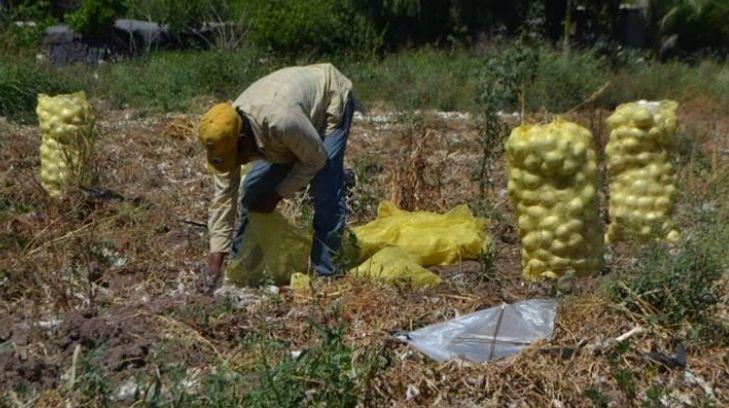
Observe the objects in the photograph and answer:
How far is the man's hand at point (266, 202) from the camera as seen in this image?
548 centimetres

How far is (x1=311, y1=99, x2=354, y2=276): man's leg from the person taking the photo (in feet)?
18.2

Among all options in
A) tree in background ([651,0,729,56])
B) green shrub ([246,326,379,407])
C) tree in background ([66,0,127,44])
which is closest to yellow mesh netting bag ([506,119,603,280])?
green shrub ([246,326,379,407])

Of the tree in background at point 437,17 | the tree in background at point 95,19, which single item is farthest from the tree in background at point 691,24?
the tree in background at point 95,19

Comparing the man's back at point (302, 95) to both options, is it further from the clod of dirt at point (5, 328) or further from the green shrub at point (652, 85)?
the green shrub at point (652, 85)

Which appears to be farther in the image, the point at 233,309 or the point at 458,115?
the point at 458,115

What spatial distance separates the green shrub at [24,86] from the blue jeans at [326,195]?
5.83 m

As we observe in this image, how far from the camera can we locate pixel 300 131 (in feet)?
16.8

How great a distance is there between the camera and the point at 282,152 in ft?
17.4

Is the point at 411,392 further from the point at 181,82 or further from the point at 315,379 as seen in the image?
the point at 181,82

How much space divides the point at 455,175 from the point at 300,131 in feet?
10.6

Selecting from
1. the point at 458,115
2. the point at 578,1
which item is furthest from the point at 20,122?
the point at 578,1

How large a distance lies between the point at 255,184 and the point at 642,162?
2.08 metres

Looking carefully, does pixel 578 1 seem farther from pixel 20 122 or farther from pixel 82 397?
pixel 82 397

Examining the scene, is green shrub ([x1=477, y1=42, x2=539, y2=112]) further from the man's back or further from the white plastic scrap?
the white plastic scrap
